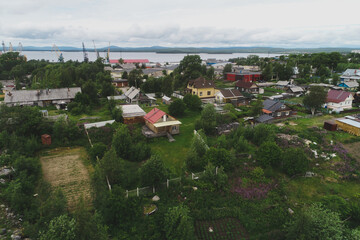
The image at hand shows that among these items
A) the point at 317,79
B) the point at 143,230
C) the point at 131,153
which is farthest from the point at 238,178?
the point at 317,79

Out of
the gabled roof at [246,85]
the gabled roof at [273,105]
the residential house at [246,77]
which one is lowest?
the gabled roof at [273,105]

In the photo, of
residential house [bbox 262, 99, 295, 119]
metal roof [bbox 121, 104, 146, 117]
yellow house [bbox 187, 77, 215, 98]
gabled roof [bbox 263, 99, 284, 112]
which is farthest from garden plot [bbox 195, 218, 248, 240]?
yellow house [bbox 187, 77, 215, 98]

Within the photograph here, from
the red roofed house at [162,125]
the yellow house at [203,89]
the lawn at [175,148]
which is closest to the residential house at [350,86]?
the yellow house at [203,89]

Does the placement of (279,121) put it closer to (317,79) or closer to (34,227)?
(34,227)

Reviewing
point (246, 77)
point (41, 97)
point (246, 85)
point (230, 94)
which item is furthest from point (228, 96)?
point (41, 97)

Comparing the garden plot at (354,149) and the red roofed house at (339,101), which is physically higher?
the red roofed house at (339,101)

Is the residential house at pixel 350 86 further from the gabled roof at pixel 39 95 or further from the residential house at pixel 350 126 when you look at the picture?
the gabled roof at pixel 39 95

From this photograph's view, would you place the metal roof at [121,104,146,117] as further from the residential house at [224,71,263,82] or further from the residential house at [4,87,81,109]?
the residential house at [224,71,263,82]
